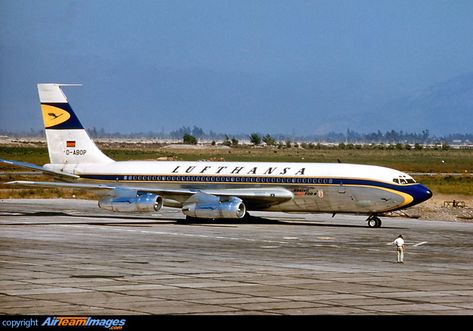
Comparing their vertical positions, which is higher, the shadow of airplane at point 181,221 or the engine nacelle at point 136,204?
the engine nacelle at point 136,204

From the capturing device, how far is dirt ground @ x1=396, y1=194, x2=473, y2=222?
2537 inches

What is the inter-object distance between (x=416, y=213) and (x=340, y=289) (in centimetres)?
4058

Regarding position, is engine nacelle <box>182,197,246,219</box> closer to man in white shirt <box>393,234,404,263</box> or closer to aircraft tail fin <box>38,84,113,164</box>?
aircraft tail fin <box>38,84,113,164</box>

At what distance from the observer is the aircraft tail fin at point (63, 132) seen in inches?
2371

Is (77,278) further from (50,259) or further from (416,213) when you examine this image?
(416,213)

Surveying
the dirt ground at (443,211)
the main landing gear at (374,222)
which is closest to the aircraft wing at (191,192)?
the main landing gear at (374,222)

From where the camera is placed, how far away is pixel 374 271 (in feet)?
110

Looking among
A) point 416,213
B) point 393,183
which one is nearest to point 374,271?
point 393,183

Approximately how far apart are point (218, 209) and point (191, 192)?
2841mm
